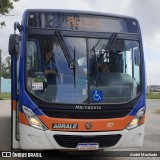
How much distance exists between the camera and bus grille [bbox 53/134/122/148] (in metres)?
7.13

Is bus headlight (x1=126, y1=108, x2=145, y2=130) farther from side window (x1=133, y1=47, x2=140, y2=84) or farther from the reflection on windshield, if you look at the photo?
side window (x1=133, y1=47, x2=140, y2=84)

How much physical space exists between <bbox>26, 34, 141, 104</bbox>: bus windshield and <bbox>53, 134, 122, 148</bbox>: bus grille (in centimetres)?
64

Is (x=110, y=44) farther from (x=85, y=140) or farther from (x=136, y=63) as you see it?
(x=85, y=140)

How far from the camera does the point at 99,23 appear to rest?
7.84m

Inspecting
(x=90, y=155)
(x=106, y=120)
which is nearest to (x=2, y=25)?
(x=90, y=155)

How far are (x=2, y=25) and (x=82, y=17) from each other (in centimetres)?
1133

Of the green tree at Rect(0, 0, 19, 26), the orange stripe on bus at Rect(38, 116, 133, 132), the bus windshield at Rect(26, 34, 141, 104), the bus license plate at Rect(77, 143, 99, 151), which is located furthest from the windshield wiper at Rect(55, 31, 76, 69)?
the green tree at Rect(0, 0, 19, 26)

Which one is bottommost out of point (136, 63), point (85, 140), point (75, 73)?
point (85, 140)

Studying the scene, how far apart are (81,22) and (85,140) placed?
2327mm

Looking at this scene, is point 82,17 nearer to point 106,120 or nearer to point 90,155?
point 106,120

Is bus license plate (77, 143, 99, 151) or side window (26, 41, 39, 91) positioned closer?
bus license plate (77, 143, 99, 151)

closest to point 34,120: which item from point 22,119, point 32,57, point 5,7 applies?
point 22,119

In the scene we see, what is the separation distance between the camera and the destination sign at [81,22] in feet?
24.8

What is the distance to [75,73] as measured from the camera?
24.0 feet
